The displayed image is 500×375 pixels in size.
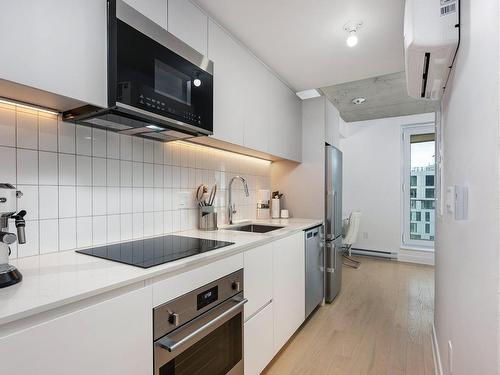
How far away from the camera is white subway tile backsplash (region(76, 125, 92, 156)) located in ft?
4.41

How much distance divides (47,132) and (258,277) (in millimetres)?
1341

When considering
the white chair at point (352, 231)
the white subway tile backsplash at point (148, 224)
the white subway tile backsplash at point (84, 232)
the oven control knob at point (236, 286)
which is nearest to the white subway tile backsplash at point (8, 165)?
the white subway tile backsplash at point (84, 232)

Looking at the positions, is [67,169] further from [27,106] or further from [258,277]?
[258,277]

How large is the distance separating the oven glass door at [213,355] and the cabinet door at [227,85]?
1.13 metres

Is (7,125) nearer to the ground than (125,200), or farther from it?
farther from it

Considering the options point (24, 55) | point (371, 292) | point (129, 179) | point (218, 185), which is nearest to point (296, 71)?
point (218, 185)

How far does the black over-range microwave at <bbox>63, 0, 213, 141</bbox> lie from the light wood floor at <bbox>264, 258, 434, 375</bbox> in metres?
1.71

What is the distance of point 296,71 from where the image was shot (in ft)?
8.07

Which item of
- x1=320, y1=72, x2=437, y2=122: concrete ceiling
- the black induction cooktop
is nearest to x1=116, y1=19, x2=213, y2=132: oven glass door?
the black induction cooktop

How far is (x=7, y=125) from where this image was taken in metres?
1.11

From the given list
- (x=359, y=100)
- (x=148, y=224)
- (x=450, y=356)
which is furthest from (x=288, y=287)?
(x=359, y=100)

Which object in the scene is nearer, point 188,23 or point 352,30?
point 188,23

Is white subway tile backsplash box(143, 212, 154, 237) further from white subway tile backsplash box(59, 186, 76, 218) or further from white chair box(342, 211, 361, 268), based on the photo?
white chair box(342, 211, 361, 268)

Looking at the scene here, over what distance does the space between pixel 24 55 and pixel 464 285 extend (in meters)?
1.77
